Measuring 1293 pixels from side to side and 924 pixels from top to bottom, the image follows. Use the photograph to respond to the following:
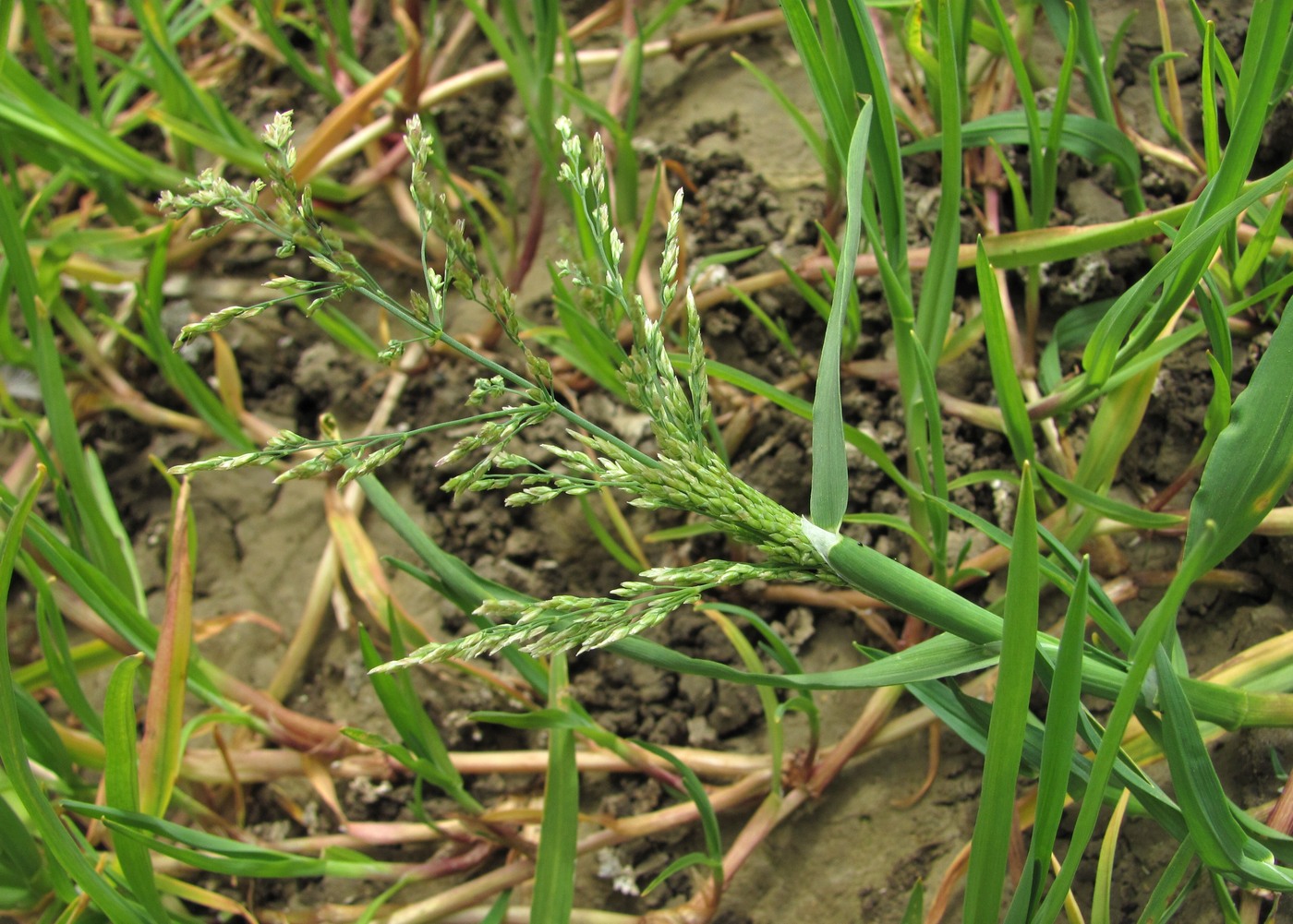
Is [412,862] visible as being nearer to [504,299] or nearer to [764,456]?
[764,456]

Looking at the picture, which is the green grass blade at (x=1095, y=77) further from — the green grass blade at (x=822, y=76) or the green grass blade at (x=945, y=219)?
the green grass blade at (x=822, y=76)

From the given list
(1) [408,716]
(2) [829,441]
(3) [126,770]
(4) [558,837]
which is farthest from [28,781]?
(2) [829,441]

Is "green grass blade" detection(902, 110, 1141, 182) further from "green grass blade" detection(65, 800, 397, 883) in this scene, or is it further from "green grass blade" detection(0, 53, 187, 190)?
"green grass blade" detection(0, 53, 187, 190)

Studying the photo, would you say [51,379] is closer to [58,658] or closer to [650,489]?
[58,658]

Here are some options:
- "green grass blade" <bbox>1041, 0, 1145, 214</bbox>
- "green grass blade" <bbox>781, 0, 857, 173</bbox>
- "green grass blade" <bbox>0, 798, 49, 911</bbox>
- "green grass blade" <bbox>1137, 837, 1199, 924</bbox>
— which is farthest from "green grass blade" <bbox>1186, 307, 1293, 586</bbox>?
"green grass blade" <bbox>0, 798, 49, 911</bbox>

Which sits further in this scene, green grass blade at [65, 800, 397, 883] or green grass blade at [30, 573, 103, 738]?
green grass blade at [30, 573, 103, 738]

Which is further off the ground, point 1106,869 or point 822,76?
point 822,76

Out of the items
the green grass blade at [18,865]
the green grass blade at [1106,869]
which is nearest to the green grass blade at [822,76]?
the green grass blade at [1106,869]
